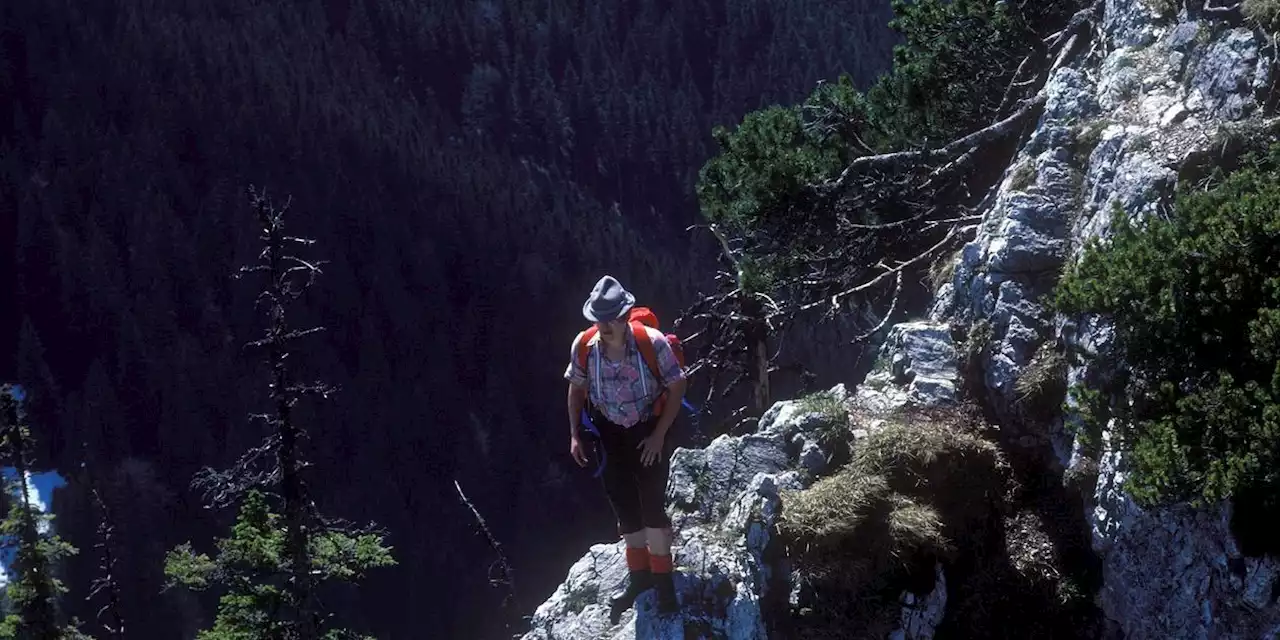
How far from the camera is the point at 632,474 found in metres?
5.00

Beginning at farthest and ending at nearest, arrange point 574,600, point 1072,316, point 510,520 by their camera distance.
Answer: point 510,520 < point 574,600 < point 1072,316

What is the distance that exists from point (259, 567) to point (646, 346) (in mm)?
4748

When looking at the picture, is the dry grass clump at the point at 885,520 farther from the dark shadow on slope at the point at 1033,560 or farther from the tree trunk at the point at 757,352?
the tree trunk at the point at 757,352

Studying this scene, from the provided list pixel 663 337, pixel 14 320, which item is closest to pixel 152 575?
pixel 14 320

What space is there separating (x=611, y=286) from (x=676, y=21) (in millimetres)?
22384

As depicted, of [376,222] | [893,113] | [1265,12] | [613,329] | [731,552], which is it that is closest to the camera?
[1265,12]

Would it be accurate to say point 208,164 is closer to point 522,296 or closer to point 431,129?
point 431,129

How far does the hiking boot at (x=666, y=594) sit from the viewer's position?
5.05 m

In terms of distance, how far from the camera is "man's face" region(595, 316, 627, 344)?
4.61m

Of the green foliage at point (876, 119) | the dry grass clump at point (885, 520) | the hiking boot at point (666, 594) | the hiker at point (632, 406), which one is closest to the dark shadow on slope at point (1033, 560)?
the dry grass clump at point (885, 520)

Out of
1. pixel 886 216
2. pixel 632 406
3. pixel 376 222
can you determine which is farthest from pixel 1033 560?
pixel 376 222

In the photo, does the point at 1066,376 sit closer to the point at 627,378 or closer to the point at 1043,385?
the point at 1043,385

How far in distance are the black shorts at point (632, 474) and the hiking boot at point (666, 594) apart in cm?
26

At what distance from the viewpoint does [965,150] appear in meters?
6.84
